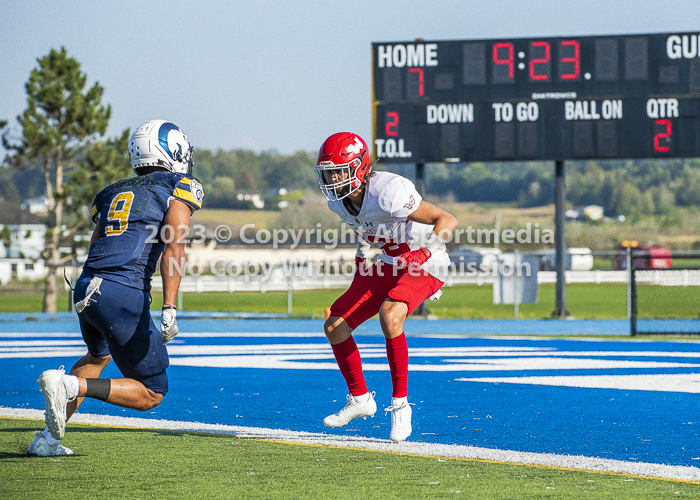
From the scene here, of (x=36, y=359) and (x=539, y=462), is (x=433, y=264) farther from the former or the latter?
(x=36, y=359)

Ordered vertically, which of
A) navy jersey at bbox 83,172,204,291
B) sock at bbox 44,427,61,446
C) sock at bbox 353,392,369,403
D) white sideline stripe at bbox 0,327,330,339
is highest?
navy jersey at bbox 83,172,204,291

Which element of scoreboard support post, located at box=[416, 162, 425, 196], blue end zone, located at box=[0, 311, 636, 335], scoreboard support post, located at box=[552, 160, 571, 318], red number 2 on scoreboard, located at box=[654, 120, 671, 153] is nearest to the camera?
A: blue end zone, located at box=[0, 311, 636, 335]

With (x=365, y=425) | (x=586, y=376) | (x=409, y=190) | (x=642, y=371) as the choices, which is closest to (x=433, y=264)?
(x=409, y=190)

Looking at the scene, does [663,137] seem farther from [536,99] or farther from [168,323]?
[168,323]

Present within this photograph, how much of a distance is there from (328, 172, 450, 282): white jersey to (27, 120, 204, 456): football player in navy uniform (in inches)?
41.9

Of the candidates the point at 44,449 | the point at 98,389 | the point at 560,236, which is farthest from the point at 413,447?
the point at 560,236

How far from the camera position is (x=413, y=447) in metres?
4.91

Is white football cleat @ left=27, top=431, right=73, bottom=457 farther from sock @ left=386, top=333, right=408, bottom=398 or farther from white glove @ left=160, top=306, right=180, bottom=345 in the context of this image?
sock @ left=386, top=333, right=408, bottom=398

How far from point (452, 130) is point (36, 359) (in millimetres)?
9772

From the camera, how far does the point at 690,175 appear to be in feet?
481

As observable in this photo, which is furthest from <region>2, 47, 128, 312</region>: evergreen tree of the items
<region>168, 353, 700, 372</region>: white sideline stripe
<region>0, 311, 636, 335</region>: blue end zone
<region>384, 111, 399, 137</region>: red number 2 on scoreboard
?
<region>168, 353, 700, 372</region>: white sideline stripe

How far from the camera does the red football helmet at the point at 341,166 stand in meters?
5.15

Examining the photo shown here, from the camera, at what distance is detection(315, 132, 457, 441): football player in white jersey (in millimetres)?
5160

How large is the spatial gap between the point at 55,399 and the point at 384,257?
2.13 m
